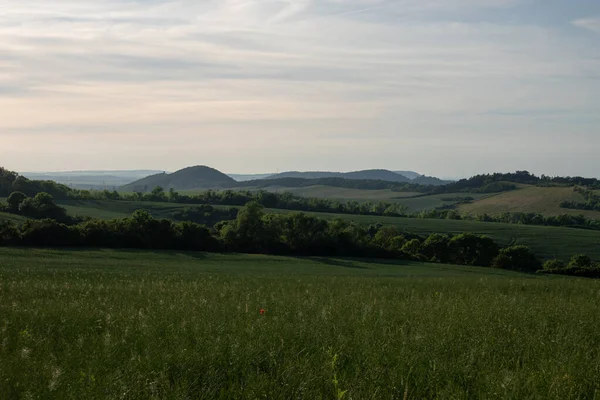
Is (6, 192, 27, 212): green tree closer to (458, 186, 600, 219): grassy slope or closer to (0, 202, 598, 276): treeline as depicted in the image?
(0, 202, 598, 276): treeline

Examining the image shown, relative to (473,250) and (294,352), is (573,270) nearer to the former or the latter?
(473,250)

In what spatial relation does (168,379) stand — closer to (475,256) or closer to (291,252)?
(291,252)

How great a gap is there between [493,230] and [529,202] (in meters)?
64.1

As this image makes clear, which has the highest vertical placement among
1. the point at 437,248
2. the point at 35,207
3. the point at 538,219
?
the point at 538,219

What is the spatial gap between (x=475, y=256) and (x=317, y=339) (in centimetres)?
6871

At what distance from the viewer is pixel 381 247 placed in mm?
69938

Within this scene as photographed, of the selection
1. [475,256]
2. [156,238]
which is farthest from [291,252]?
[475,256]

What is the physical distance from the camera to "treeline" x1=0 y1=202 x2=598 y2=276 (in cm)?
5604

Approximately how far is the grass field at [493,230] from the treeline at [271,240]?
21.7 metres

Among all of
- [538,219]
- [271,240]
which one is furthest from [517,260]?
[538,219]

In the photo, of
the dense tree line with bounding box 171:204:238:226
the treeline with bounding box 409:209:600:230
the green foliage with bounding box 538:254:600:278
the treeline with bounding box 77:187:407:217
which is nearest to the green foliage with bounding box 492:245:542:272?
the green foliage with bounding box 538:254:600:278

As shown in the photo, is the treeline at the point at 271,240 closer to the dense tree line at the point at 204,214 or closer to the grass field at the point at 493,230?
the grass field at the point at 493,230

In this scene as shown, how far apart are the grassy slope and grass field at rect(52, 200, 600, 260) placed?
42.9 m

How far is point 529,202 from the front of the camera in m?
170
